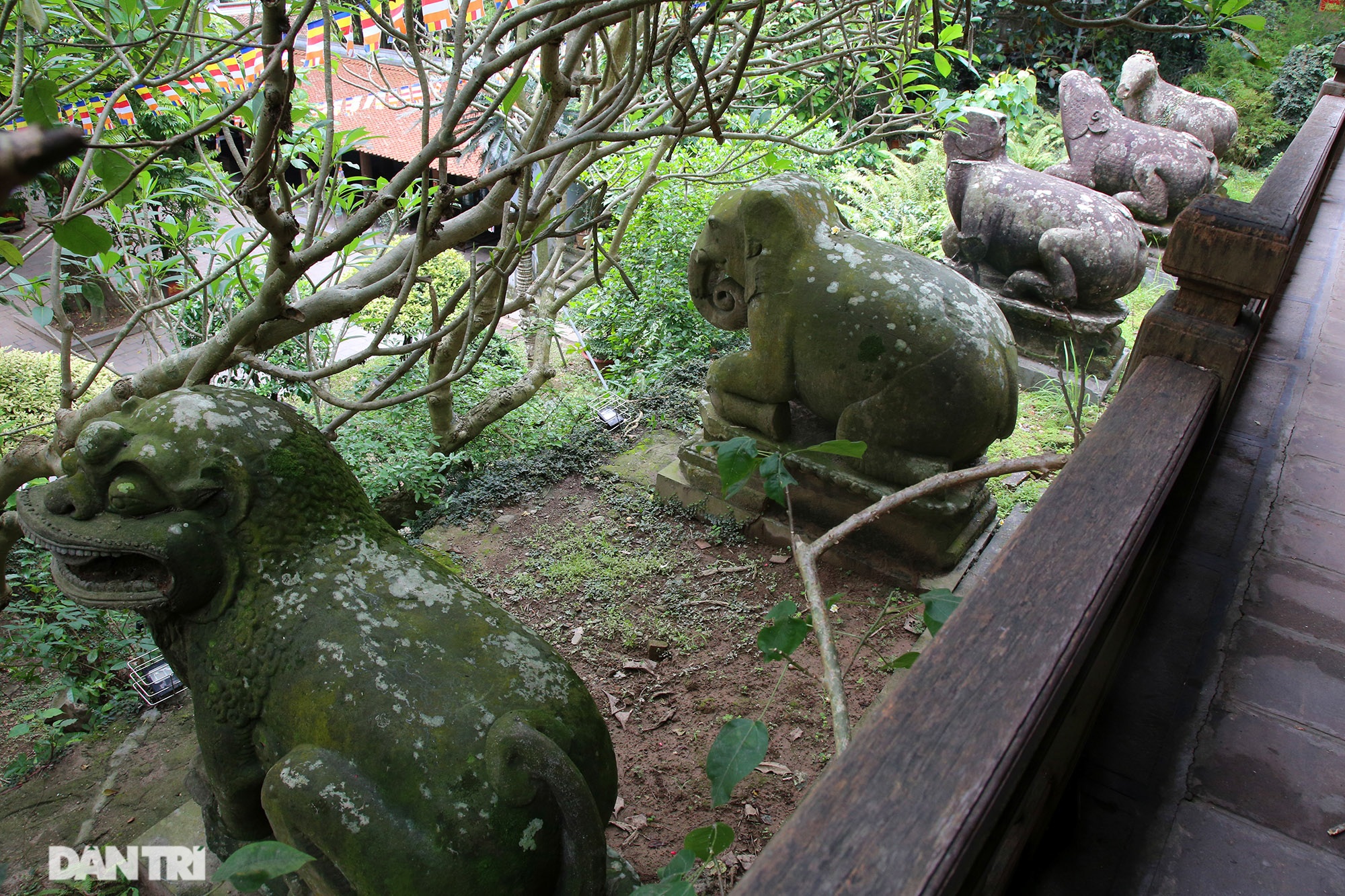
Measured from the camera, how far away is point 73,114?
3789mm

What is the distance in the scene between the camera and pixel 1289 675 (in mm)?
→ 1978

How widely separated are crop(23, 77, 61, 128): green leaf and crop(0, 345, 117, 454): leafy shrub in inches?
151

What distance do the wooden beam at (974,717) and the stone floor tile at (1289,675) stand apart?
0.72 m

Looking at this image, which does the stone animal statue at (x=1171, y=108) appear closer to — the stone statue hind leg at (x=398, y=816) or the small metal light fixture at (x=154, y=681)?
the stone statue hind leg at (x=398, y=816)

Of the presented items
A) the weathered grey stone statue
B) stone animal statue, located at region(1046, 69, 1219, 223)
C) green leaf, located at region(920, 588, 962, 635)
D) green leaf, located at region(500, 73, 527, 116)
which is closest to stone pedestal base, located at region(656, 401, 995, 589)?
the weathered grey stone statue

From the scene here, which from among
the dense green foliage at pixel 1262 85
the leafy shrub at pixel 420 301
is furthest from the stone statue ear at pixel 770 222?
the dense green foliage at pixel 1262 85

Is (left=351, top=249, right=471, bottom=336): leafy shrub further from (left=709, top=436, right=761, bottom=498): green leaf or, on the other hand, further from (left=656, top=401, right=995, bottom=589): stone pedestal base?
(left=709, top=436, right=761, bottom=498): green leaf

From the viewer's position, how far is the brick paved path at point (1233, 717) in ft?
5.11

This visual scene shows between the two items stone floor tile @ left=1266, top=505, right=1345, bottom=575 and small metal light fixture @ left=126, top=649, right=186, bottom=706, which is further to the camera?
small metal light fixture @ left=126, top=649, right=186, bottom=706

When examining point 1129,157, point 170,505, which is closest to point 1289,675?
point 170,505

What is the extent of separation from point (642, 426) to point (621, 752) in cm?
248

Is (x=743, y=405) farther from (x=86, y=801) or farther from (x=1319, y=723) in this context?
(x=86, y=801)

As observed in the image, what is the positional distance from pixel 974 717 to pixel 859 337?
236 cm

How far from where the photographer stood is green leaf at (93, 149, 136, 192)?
1.59 m
